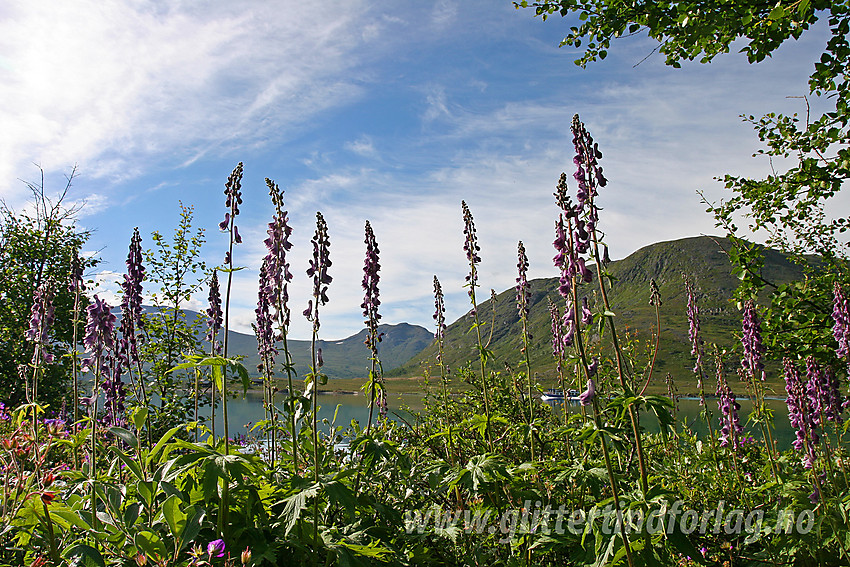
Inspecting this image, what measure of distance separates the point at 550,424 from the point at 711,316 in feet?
689

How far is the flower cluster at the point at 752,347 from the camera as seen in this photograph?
19.0 feet

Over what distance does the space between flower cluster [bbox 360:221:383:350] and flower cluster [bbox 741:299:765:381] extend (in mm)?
4438

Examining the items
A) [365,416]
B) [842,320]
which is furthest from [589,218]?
[365,416]

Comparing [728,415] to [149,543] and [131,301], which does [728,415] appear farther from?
[131,301]

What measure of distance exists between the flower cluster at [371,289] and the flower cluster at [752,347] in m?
4.44

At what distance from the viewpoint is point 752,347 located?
5.88m

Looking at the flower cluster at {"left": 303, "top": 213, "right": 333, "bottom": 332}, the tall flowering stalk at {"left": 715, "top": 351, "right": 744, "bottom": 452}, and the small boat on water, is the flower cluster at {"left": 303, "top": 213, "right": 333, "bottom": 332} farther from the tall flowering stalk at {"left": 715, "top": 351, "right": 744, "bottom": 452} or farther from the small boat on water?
the tall flowering stalk at {"left": 715, "top": 351, "right": 744, "bottom": 452}

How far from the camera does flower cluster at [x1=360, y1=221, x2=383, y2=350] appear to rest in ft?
15.9

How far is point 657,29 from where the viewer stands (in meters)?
7.20

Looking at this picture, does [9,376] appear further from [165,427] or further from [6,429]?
[6,429]

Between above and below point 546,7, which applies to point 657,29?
below

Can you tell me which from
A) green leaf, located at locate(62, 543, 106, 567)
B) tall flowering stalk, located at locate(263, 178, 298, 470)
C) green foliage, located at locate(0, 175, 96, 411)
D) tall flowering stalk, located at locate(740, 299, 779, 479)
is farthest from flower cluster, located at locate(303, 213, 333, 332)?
green foliage, located at locate(0, 175, 96, 411)

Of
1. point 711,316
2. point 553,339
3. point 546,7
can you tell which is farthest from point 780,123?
point 711,316

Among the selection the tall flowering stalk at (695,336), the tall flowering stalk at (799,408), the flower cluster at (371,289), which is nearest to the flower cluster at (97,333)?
the flower cluster at (371,289)
